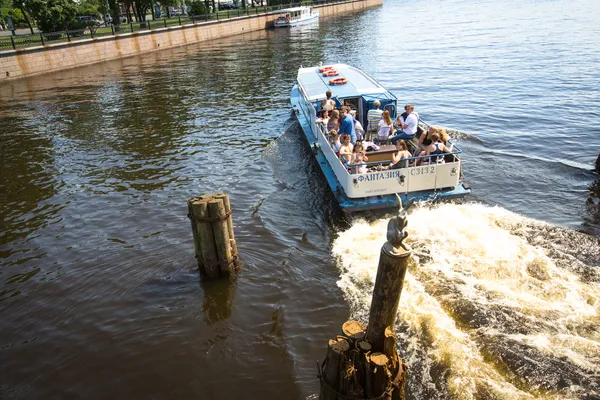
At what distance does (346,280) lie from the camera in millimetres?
9547

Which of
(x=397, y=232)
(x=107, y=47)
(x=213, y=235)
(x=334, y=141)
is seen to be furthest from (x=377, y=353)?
(x=107, y=47)

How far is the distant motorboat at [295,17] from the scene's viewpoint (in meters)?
63.6

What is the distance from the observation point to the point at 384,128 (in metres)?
14.0

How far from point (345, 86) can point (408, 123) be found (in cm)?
471

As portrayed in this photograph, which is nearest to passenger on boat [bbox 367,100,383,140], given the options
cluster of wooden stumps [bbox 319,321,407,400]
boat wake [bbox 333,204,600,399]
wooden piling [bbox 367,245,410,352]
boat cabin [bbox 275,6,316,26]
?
boat wake [bbox 333,204,600,399]

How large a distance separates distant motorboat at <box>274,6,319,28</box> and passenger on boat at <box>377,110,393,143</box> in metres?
54.1

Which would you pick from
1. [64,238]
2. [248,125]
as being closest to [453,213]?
[64,238]

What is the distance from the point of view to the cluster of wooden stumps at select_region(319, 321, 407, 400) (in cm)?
477

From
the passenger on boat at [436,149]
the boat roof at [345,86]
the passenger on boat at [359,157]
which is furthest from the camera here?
the boat roof at [345,86]

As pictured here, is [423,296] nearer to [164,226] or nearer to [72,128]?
[164,226]

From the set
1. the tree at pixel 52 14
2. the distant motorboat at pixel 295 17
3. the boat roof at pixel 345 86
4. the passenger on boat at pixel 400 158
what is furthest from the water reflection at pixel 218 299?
the distant motorboat at pixel 295 17

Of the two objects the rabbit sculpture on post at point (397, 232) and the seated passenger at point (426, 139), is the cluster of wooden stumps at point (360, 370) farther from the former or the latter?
the seated passenger at point (426, 139)

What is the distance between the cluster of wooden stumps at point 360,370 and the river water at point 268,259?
83.7 inches

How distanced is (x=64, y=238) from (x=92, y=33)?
35532 mm
